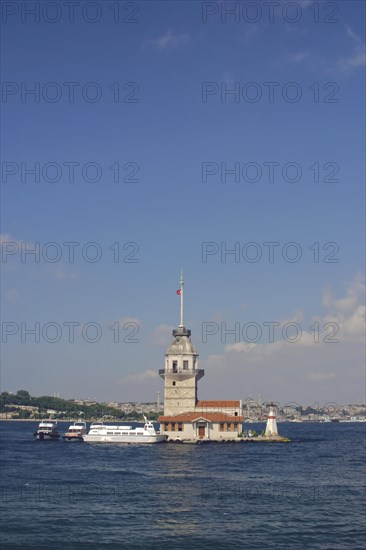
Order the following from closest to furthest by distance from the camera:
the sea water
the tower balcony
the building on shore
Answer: the sea water
the building on shore
the tower balcony

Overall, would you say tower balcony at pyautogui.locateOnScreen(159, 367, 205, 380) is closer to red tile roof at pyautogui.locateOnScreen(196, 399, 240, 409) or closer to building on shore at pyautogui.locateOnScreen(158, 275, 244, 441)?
building on shore at pyautogui.locateOnScreen(158, 275, 244, 441)

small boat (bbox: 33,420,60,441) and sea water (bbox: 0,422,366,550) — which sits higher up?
small boat (bbox: 33,420,60,441)

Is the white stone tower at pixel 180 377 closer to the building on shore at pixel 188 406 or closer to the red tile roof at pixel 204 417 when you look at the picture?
the building on shore at pixel 188 406

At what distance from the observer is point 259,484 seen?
226 feet

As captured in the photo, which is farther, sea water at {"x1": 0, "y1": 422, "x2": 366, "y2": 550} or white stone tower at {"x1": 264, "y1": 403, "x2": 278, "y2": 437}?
white stone tower at {"x1": 264, "y1": 403, "x2": 278, "y2": 437}

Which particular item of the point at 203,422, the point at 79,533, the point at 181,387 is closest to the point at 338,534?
the point at 79,533

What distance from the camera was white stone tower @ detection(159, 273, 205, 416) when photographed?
480 feet

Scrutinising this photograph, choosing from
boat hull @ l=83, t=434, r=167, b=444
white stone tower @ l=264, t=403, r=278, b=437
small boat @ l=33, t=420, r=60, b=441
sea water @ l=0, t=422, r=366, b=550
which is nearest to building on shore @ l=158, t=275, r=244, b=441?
boat hull @ l=83, t=434, r=167, b=444

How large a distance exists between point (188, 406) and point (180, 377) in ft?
21.0

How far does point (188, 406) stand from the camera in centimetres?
14550

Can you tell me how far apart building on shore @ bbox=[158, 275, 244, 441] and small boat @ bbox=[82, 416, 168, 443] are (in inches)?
157

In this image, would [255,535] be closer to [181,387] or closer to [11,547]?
[11,547]

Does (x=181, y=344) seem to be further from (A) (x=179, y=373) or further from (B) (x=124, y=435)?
(B) (x=124, y=435)

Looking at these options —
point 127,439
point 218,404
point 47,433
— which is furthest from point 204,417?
point 47,433
